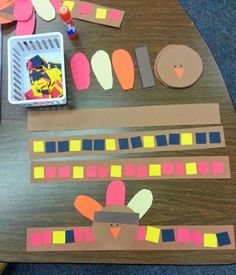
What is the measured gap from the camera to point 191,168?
2.87 ft

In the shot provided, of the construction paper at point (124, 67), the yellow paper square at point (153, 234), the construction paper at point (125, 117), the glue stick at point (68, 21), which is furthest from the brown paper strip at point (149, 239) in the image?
the glue stick at point (68, 21)

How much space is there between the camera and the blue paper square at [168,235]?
0.84 metres

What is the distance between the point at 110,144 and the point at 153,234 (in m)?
0.23

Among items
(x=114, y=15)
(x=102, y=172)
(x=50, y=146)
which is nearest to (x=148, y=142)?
(x=102, y=172)

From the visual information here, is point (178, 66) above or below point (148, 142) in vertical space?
above

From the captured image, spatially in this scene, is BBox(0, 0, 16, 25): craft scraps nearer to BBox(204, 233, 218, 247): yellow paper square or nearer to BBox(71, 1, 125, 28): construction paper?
BBox(71, 1, 125, 28): construction paper

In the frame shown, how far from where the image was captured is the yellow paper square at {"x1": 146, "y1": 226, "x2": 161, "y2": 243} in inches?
33.3

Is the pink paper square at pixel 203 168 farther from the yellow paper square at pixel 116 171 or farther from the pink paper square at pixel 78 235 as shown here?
the pink paper square at pixel 78 235

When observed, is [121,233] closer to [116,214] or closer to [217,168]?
[116,214]

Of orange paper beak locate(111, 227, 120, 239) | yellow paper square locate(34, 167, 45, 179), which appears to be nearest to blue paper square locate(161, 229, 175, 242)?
orange paper beak locate(111, 227, 120, 239)

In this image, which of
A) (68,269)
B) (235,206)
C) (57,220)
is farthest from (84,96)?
(68,269)

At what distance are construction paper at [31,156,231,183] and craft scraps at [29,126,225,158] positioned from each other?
2 centimetres

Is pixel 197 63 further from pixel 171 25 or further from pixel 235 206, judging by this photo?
pixel 235 206

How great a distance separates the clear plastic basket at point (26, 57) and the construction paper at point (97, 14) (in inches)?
3.9
